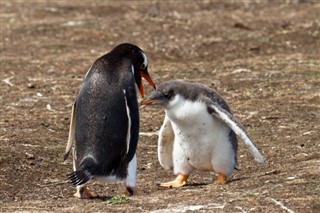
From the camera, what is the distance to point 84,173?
736 cm

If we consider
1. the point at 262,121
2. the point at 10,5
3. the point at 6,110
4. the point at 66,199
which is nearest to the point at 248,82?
the point at 262,121

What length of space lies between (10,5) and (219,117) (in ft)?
31.6

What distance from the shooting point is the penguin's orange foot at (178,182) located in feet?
26.2

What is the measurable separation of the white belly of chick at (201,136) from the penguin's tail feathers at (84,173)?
91 cm

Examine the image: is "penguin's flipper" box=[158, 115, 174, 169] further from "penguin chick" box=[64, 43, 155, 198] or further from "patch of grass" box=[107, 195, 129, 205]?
"patch of grass" box=[107, 195, 129, 205]

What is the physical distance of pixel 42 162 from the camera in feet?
28.9

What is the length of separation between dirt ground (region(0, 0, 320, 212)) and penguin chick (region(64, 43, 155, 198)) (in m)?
0.20

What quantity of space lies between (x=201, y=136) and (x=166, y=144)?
→ 452 mm

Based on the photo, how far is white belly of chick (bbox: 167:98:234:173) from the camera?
315 inches

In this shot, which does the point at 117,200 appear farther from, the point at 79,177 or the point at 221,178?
the point at 221,178

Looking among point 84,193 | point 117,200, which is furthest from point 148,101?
point 117,200

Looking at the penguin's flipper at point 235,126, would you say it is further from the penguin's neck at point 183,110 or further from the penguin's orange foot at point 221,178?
the penguin's orange foot at point 221,178

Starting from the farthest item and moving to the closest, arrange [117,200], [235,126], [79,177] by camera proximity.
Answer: [235,126]
[79,177]
[117,200]

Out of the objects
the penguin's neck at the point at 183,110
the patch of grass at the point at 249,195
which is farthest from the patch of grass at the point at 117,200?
the penguin's neck at the point at 183,110
